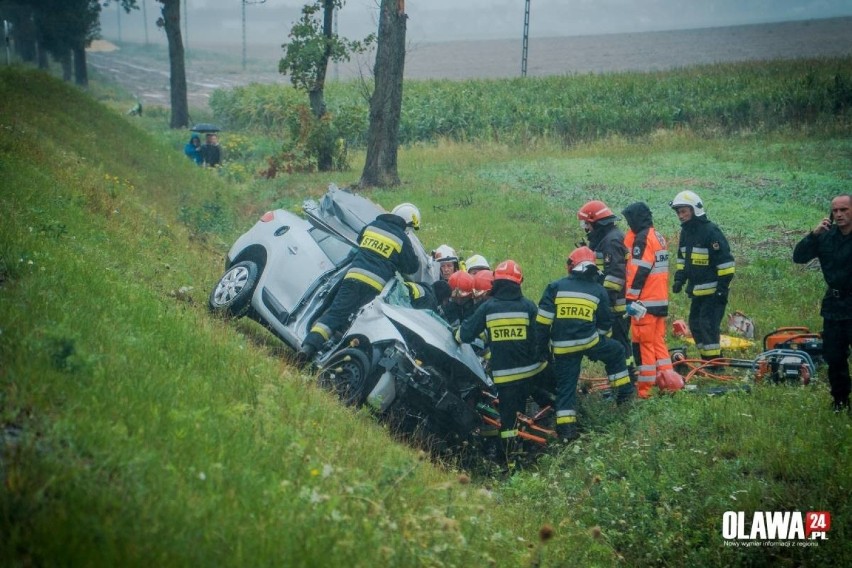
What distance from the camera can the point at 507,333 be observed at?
902cm

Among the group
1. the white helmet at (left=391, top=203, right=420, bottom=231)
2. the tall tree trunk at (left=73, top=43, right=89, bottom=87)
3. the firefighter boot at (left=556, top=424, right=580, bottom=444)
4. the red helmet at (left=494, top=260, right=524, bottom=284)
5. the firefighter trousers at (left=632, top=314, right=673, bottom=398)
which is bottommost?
the firefighter boot at (left=556, top=424, right=580, bottom=444)

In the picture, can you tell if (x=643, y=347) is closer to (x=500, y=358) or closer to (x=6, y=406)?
(x=500, y=358)

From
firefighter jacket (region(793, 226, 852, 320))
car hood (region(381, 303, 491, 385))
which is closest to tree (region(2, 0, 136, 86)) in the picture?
car hood (region(381, 303, 491, 385))

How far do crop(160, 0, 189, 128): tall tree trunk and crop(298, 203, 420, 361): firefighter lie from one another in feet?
92.3

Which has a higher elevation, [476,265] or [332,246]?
[332,246]

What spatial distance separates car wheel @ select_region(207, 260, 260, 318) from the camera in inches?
394

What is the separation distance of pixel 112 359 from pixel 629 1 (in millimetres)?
184814

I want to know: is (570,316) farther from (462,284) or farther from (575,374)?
(462,284)

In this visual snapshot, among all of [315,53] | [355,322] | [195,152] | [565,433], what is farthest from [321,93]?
[565,433]

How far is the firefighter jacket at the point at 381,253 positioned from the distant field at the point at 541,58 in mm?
40963

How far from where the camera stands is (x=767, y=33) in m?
82.9

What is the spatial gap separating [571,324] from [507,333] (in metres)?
0.65

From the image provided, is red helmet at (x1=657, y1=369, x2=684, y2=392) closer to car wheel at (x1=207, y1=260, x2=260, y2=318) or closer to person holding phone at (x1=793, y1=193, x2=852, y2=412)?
person holding phone at (x1=793, y1=193, x2=852, y2=412)

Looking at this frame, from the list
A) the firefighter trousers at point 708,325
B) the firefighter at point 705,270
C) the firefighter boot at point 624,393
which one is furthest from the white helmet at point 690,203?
the firefighter boot at point 624,393
